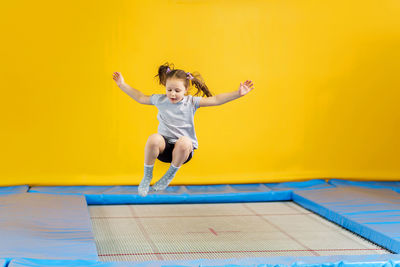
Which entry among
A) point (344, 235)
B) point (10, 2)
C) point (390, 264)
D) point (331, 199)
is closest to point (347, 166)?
point (331, 199)

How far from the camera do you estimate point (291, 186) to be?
4668mm

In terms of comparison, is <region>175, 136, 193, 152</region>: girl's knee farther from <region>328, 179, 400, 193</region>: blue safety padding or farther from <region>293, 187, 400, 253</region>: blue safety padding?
<region>328, 179, 400, 193</region>: blue safety padding

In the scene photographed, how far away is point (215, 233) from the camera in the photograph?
341cm

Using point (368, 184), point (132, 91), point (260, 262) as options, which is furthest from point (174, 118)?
point (368, 184)

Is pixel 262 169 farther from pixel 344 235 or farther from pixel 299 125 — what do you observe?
pixel 344 235

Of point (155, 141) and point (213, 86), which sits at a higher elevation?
point (213, 86)

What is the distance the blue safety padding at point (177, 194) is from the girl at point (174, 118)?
5.11 feet

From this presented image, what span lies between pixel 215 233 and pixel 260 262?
2.84ft

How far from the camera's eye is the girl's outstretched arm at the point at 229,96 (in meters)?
2.59

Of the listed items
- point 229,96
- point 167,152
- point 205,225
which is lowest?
point 205,225

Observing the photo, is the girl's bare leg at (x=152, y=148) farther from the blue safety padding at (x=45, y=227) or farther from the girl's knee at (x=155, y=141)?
the blue safety padding at (x=45, y=227)

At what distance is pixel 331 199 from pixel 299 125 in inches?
37.6

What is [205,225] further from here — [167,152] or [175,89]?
[175,89]

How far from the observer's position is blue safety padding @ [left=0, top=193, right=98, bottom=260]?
8.47 feet
